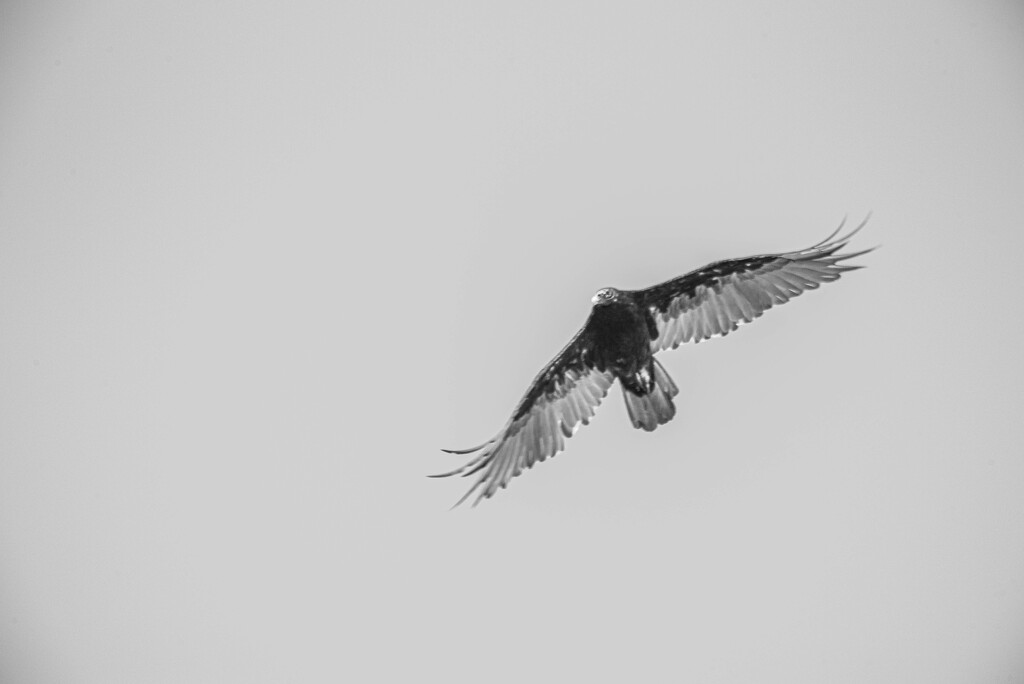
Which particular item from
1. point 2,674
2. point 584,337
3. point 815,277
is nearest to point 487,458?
point 584,337

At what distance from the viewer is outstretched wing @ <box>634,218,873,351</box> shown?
29.6 feet

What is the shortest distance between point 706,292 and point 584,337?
1.41 meters

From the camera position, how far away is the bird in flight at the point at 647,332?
907 cm

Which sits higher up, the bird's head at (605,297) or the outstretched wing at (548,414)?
the bird's head at (605,297)

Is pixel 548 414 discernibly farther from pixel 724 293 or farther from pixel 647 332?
pixel 724 293

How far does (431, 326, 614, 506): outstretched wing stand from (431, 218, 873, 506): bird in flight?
1 cm

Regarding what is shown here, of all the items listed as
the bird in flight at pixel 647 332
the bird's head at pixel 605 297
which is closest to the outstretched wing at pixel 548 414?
the bird in flight at pixel 647 332

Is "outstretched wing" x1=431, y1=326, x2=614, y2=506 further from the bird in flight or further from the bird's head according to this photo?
the bird's head

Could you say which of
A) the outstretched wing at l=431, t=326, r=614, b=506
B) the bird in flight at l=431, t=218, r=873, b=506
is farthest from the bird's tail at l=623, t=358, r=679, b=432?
the outstretched wing at l=431, t=326, r=614, b=506

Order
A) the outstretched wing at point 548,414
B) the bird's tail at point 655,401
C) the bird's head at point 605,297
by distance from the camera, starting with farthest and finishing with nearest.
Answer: the outstretched wing at point 548,414 < the bird's tail at point 655,401 < the bird's head at point 605,297

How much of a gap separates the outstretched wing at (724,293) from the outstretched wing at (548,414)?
33.4 inches

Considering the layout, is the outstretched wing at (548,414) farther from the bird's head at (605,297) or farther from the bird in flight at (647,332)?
the bird's head at (605,297)

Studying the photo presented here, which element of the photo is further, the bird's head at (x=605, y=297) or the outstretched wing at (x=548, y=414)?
the outstretched wing at (x=548, y=414)

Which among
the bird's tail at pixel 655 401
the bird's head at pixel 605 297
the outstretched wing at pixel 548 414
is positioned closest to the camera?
the bird's head at pixel 605 297
